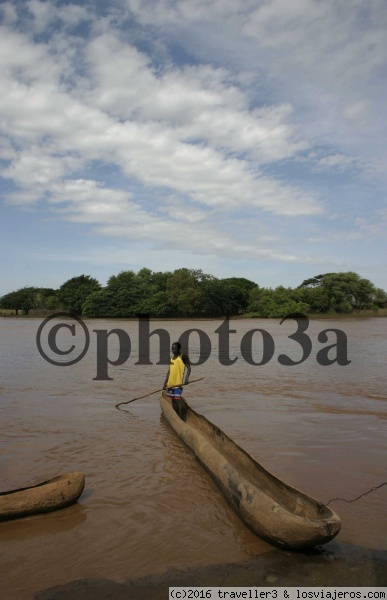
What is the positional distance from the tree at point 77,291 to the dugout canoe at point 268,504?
178 ft

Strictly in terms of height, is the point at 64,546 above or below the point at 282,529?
below

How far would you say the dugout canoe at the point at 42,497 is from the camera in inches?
156

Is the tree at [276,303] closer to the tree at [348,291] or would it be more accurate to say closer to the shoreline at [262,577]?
the tree at [348,291]

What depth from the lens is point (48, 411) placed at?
→ 8609mm

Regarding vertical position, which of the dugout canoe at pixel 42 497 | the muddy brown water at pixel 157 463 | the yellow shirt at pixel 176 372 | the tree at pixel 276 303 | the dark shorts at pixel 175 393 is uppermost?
the tree at pixel 276 303

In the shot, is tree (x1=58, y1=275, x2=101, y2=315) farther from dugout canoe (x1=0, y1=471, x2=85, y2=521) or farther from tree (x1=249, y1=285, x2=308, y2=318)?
dugout canoe (x1=0, y1=471, x2=85, y2=521)

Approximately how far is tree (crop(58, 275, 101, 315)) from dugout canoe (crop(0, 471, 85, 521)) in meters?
54.4

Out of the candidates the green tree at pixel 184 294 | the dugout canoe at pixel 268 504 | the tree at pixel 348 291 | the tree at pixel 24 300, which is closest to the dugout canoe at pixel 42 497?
the dugout canoe at pixel 268 504

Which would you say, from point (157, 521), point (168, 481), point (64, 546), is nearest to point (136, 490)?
point (168, 481)

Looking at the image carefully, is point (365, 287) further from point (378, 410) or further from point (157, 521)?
point (157, 521)

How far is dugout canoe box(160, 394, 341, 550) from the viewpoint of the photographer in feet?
10.7

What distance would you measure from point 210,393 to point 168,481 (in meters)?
5.54

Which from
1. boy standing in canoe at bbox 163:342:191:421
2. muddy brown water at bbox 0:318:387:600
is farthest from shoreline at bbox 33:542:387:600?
boy standing in canoe at bbox 163:342:191:421

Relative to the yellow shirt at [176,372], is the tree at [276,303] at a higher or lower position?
higher
